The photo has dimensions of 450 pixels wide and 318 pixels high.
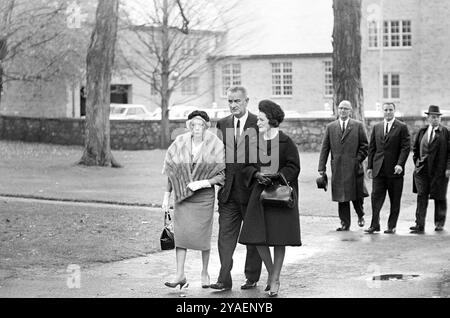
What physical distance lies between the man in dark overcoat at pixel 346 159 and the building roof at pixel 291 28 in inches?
1687

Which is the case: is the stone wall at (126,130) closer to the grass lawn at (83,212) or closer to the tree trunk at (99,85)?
the grass lawn at (83,212)

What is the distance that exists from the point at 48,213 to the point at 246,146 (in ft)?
25.1

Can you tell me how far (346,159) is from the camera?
15.4m

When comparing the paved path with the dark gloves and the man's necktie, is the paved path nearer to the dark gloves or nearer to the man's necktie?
the dark gloves

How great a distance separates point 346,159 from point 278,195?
5744 mm

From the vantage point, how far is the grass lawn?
12766 mm

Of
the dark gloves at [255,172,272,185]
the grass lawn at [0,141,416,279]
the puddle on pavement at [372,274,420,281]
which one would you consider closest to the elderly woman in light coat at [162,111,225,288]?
the dark gloves at [255,172,272,185]

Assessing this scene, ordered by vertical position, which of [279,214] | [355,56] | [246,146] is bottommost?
[279,214]

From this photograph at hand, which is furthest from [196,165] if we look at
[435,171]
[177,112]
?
[177,112]

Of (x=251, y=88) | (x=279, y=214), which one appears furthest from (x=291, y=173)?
(x=251, y=88)

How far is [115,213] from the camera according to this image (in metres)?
17.4

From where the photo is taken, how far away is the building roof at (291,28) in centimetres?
5878

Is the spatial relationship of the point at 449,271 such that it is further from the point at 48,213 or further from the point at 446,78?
the point at 446,78

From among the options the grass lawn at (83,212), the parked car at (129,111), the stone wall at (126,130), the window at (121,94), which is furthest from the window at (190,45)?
the grass lawn at (83,212)
